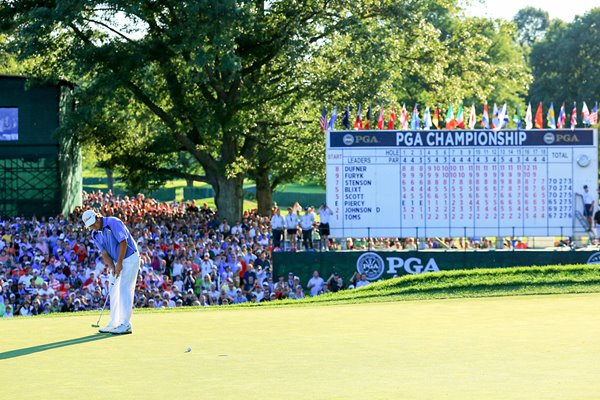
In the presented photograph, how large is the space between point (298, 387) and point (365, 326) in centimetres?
404

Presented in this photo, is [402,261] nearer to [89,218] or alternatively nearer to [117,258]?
[117,258]

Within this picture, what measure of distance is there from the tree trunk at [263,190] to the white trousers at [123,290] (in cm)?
3414

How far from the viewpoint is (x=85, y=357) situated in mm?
10867

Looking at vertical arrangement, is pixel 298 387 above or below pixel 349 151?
below

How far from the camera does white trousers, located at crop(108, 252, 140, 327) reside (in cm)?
1277

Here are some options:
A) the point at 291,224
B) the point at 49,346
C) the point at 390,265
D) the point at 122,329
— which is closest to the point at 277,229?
the point at 291,224

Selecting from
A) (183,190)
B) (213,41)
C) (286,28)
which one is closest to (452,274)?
(213,41)

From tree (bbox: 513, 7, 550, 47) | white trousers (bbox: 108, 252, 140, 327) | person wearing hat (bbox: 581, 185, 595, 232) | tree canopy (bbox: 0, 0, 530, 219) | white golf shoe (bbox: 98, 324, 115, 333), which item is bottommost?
white golf shoe (bbox: 98, 324, 115, 333)

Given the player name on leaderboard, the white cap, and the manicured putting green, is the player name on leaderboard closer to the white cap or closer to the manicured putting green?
the manicured putting green

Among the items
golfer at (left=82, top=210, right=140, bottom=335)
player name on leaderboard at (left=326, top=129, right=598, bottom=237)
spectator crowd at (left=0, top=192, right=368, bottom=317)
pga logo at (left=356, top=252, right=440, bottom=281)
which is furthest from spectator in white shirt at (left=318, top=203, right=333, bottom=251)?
golfer at (left=82, top=210, right=140, bottom=335)

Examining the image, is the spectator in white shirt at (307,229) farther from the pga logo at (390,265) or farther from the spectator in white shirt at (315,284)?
the spectator in white shirt at (315,284)

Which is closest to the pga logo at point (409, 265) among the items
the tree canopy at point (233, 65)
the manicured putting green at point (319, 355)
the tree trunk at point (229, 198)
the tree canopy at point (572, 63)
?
the tree canopy at point (233, 65)

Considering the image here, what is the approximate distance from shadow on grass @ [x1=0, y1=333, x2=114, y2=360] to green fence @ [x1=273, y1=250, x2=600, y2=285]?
18.5m

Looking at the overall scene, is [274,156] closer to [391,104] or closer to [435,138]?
[391,104]
